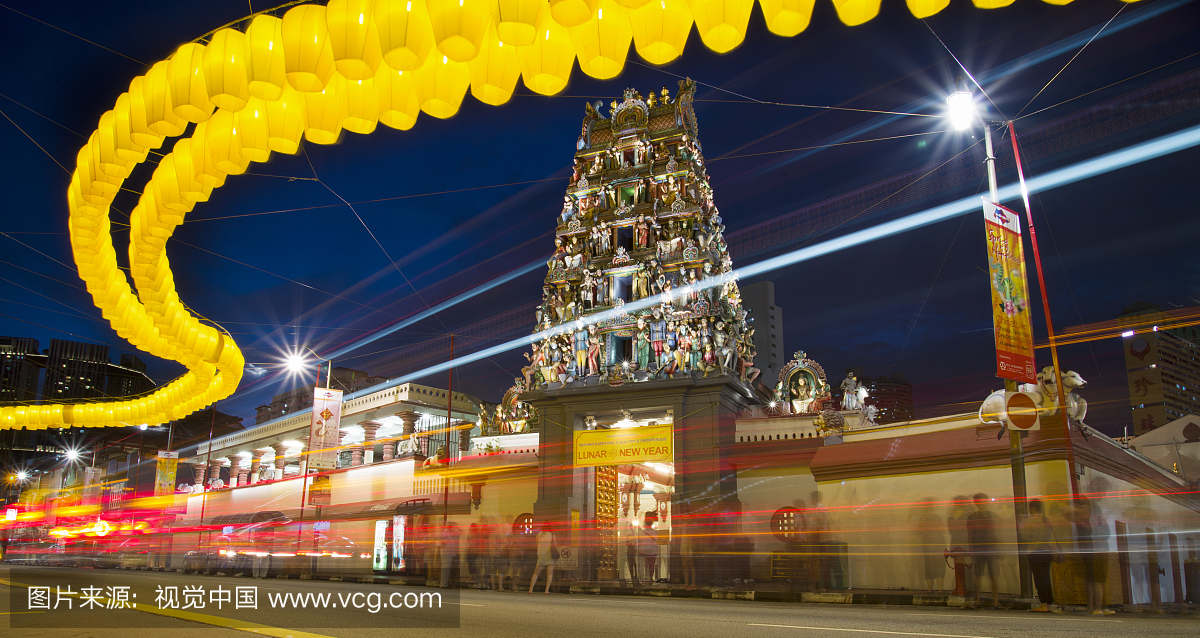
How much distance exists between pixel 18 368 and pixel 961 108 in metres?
98.9

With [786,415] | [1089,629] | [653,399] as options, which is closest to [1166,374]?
[786,415]

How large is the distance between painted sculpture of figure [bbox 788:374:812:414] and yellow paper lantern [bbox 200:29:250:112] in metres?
22.6

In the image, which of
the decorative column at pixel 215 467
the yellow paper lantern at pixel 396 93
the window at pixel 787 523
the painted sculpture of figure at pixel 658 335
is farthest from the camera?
the decorative column at pixel 215 467

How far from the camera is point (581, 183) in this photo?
96.6 ft

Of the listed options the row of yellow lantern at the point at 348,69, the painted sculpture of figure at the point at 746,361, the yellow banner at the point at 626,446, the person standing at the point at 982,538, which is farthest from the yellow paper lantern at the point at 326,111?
the painted sculpture of figure at the point at 746,361

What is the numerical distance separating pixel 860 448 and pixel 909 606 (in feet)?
20.0

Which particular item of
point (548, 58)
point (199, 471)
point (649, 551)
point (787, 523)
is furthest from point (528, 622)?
point (199, 471)

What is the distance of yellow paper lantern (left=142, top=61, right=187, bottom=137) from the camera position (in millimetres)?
6461

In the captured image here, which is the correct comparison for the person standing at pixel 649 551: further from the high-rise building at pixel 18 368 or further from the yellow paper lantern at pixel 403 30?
the high-rise building at pixel 18 368

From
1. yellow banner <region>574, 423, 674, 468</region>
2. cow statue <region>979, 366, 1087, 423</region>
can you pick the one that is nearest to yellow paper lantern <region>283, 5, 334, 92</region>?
cow statue <region>979, 366, 1087, 423</region>

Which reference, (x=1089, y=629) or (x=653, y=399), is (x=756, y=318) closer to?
(x=653, y=399)

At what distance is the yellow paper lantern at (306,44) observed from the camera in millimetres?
5715

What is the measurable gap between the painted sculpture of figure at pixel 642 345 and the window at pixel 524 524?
7.02m

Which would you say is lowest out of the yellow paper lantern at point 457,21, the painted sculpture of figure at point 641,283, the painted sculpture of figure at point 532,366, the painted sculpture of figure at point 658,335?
the yellow paper lantern at point 457,21
